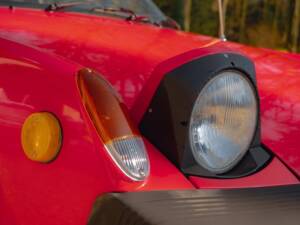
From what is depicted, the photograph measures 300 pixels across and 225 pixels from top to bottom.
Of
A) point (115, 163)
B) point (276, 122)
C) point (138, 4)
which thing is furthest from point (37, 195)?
point (138, 4)

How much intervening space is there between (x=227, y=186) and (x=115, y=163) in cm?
34

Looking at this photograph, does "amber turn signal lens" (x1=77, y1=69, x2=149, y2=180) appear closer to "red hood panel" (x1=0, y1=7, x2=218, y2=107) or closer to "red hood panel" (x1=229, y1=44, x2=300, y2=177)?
"red hood panel" (x1=0, y1=7, x2=218, y2=107)

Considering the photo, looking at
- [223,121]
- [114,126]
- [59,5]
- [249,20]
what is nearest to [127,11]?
[59,5]

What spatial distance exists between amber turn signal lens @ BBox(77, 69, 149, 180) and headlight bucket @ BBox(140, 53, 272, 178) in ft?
0.36

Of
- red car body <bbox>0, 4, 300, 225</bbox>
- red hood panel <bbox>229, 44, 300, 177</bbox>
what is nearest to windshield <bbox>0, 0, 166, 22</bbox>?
red car body <bbox>0, 4, 300, 225</bbox>

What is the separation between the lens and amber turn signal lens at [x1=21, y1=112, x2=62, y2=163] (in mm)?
1446

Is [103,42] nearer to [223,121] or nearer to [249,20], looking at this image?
[223,121]

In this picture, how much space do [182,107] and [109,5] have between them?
1222 mm

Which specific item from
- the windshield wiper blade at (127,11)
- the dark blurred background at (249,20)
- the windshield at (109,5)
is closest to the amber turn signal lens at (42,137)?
the windshield at (109,5)

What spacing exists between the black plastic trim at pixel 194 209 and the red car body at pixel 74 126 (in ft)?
0.14

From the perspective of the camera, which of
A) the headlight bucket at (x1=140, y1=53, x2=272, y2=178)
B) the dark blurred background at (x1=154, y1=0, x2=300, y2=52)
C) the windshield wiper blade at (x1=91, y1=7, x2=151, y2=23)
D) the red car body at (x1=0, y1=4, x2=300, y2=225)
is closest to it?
the red car body at (x1=0, y1=4, x2=300, y2=225)

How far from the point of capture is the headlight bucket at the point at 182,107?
5.13ft

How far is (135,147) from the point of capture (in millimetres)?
1479

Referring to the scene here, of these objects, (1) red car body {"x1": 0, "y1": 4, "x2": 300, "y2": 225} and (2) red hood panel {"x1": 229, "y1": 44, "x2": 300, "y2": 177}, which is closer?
(1) red car body {"x1": 0, "y1": 4, "x2": 300, "y2": 225}
